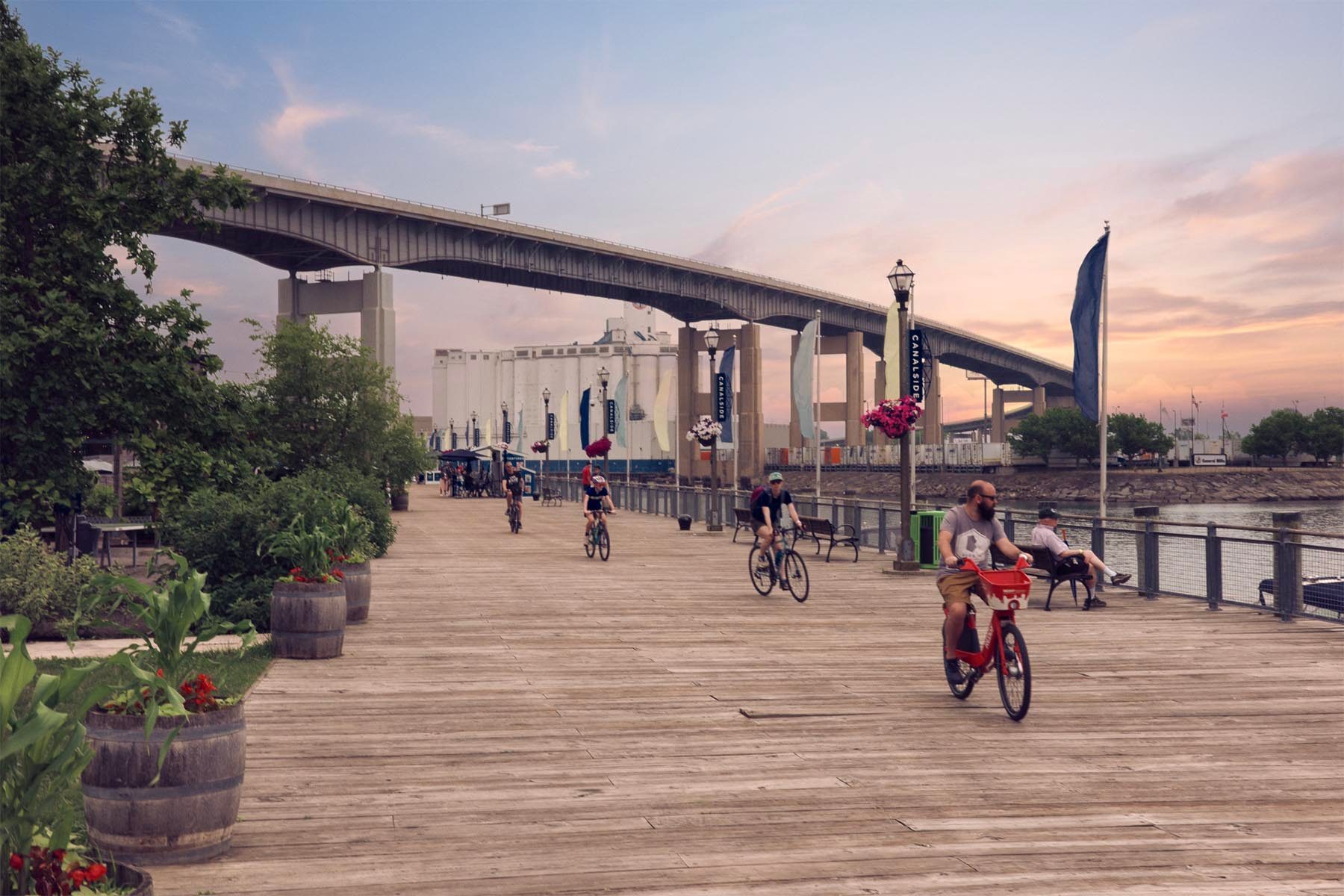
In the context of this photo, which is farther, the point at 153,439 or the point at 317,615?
the point at 153,439

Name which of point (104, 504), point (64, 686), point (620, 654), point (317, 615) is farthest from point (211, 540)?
point (104, 504)

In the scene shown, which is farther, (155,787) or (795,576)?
(795,576)

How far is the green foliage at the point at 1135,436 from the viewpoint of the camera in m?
128

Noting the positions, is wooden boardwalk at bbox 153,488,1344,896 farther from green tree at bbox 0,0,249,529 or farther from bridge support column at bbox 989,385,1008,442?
bridge support column at bbox 989,385,1008,442

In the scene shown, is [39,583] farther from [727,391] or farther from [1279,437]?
[1279,437]

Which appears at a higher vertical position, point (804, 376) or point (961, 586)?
point (804, 376)

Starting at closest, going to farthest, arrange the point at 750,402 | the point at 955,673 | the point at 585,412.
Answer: the point at 955,673 < the point at 585,412 < the point at 750,402

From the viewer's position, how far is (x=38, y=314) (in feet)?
60.3

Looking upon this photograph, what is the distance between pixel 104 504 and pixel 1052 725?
88.7 feet

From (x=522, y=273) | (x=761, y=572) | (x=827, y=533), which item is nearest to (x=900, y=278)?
(x=827, y=533)

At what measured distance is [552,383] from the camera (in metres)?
177

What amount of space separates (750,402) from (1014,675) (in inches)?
3873

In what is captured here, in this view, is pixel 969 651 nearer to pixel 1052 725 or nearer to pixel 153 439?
pixel 1052 725

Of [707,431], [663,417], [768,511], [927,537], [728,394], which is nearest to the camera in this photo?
[768,511]
